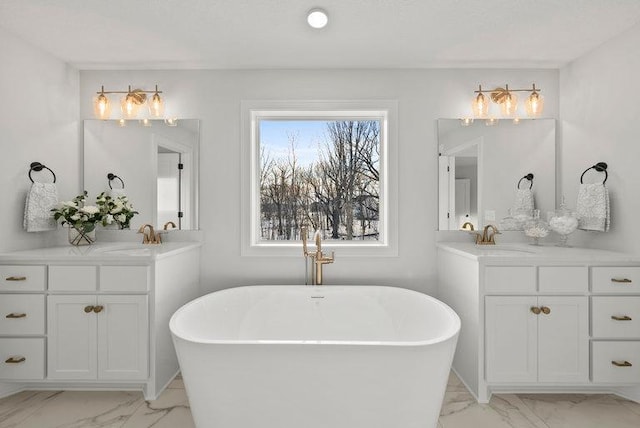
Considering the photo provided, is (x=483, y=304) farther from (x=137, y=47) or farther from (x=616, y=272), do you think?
(x=137, y=47)

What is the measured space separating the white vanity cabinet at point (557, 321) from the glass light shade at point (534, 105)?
1.14m

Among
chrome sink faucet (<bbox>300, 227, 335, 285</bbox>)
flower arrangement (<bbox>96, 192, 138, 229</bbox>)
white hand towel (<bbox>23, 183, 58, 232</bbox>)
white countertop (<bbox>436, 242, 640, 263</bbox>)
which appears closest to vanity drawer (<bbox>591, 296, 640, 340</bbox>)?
white countertop (<bbox>436, 242, 640, 263</bbox>)

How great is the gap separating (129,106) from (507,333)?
2989mm

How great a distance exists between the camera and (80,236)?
2.58m

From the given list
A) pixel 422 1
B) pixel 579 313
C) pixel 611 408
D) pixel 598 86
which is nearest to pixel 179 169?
pixel 422 1

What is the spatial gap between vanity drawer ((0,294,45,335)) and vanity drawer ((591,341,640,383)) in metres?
3.21

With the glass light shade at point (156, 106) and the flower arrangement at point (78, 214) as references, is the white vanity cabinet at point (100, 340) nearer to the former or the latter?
the flower arrangement at point (78, 214)

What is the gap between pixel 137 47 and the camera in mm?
2334

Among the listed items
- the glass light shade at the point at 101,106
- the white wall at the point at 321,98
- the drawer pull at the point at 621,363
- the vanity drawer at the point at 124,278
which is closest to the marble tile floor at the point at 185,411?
the drawer pull at the point at 621,363

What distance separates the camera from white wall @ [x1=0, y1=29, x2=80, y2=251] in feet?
7.07

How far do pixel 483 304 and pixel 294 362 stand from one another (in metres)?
1.20

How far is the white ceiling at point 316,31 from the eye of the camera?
1896mm

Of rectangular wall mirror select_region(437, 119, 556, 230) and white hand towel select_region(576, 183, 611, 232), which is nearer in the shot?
white hand towel select_region(576, 183, 611, 232)

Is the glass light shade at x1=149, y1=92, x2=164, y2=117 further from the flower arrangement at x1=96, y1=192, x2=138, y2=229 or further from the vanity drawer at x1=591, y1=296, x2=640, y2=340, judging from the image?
the vanity drawer at x1=591, y1=296, x2=640, y2=340
